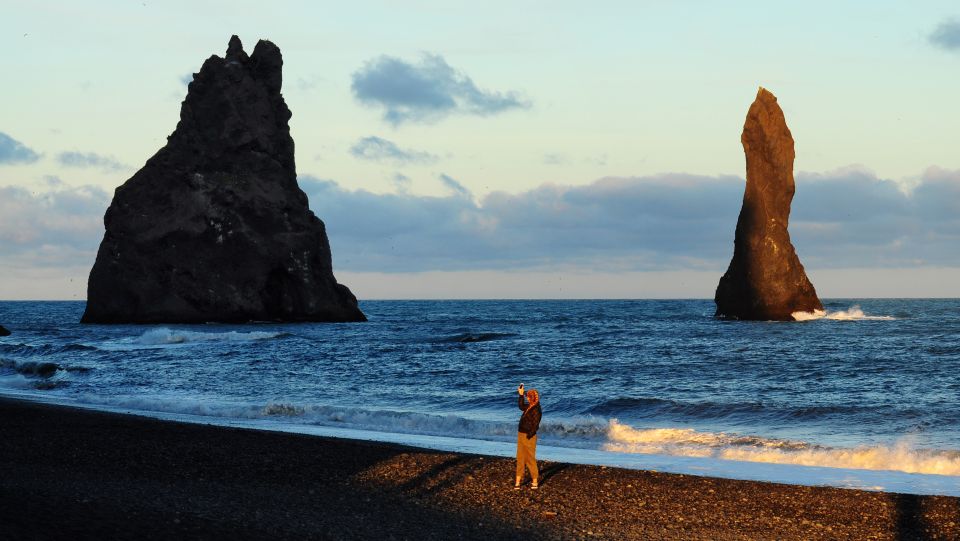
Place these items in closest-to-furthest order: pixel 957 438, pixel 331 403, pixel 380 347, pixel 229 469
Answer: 1. pixel 229 469
2. pixel 957 438
3. pixel 331 403
4. pixel 380 347

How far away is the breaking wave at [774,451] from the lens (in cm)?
1872

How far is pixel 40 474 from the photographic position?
1534 centimetres

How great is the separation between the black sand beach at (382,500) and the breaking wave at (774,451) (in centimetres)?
422

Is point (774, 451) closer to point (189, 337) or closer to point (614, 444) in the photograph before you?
point (614, 444)

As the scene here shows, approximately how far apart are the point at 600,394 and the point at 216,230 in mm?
64359

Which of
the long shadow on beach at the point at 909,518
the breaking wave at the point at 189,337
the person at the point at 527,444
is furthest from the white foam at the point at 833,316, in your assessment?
the person at the point at 527,444

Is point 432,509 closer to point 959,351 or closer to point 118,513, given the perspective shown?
point 118,513

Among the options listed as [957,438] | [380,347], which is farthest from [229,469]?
[380,347]

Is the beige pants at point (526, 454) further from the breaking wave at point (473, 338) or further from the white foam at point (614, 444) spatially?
the breaking wave at point (473, 338)

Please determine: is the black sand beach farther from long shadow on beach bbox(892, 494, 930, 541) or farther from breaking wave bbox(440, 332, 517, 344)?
breaking wave bbox(440, 332, 517, 344)

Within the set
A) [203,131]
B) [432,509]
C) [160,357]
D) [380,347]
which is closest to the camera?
[432,509]

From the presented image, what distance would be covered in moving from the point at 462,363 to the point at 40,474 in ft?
102

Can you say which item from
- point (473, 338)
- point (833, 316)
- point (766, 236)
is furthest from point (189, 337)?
point (833, 316)

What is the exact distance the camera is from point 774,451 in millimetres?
20203
